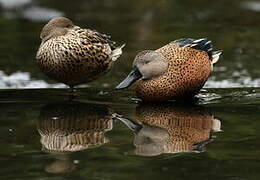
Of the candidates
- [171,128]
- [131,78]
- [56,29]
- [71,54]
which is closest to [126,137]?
[171,128]

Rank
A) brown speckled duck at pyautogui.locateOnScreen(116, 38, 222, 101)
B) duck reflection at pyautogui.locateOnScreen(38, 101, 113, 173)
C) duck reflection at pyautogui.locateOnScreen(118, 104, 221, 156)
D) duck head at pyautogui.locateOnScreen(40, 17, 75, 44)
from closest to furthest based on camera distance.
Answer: duck reflection at pyautogui.locateOnScreen(38, 101, 113, 173), duck reflection at pyautogui.locateOnScreen(118, 104, 221, 156), brown speckled duck at pyautogui.locateOnScreen(116, 38, 222, 101), duck head at pyautogui.locateOnScreen(40, 17, 75, 44)

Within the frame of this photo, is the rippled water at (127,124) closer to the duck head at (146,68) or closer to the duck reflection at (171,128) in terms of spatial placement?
the duck reflection at (171,128)

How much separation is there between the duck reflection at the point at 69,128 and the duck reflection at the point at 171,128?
0.29 meters

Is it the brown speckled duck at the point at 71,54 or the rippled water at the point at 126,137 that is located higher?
the brown speckled duck at the point at 71,54

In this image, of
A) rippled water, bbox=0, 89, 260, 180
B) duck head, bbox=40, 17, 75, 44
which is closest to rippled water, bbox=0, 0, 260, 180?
rippled water, bbox=0, 89, 260, 180

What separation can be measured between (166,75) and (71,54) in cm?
107

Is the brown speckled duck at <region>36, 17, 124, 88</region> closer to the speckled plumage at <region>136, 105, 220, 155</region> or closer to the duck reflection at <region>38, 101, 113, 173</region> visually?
the duck reflection at <region>38, 101, 113, 173</region>

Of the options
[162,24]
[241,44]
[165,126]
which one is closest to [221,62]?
[241,44]

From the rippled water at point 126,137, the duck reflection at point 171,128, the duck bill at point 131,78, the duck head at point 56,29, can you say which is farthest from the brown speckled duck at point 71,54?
the duck reflection at point 171,128

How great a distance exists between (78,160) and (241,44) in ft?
24.0

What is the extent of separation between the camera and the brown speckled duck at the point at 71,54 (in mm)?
8406

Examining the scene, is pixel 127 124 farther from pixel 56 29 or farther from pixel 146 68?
pixel 56 29

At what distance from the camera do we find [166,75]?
806 cm

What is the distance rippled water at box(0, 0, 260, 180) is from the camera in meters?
5.82
